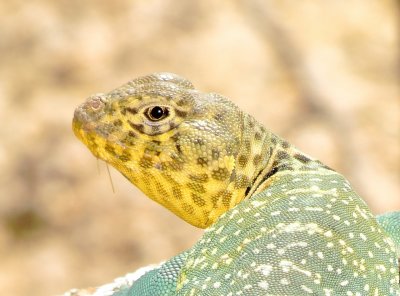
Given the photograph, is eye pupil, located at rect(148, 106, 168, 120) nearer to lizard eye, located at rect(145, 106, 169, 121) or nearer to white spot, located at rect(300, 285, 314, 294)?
lizard eye, located at rect(145, 106, 169, 121)

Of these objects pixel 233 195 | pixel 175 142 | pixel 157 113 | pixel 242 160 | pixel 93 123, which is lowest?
pixel 233 195

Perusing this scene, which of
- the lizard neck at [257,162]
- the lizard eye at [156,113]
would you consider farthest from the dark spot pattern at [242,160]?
the lizard eye at [156,113]

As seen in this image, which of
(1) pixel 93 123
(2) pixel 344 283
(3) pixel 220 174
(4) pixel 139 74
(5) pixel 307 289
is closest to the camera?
(5) pixel 307 289

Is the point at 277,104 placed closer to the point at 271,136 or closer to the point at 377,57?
the point at 377,57

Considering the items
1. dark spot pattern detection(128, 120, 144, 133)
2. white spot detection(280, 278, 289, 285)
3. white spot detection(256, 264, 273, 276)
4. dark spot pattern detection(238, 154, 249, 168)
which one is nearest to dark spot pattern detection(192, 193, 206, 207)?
dark spot pattern detection(238, 154, 249, 168)

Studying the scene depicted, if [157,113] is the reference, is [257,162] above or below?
below

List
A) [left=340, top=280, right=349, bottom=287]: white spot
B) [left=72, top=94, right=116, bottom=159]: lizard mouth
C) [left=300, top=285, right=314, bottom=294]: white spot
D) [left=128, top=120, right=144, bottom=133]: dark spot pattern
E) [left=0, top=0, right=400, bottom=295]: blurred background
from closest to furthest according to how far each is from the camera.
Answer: [left=300, top=285, right=314, bottom=294]: white spot
[left=340, top=280, right=349, bottom=287]: white spot
[left=128, top=120, right=144, bottom=133]: dark spot pattern
[left=72, top=94, right=116, bottom=159]: lizard mouth
[left=0, top=0, right=400, bottom=295]: blurred background

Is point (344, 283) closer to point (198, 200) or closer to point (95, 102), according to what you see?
point (198, 200)

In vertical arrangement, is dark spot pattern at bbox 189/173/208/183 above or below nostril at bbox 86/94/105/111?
below

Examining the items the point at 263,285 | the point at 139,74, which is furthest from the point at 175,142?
the point at 139,74
